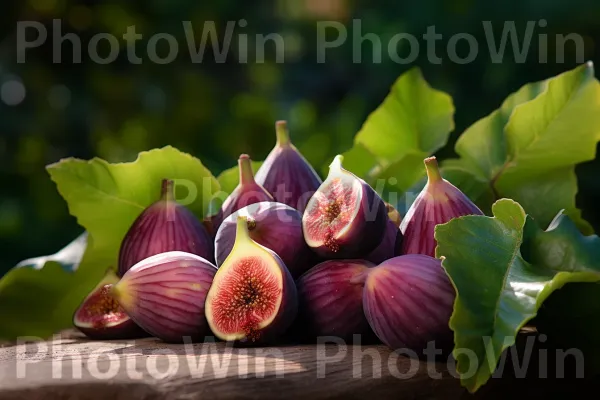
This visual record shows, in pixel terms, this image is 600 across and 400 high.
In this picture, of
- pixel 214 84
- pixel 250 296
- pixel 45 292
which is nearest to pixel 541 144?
pixel 250 296

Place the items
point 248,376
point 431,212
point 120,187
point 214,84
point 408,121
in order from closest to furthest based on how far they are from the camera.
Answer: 1. point 248,376
2. point 431,212
3. point 120,187
4. point 408,121
5. point 214,84

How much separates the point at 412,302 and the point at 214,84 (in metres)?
1.10

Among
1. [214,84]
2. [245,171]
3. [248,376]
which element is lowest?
[248,376]

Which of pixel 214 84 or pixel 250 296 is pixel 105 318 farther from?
pixel 214 84

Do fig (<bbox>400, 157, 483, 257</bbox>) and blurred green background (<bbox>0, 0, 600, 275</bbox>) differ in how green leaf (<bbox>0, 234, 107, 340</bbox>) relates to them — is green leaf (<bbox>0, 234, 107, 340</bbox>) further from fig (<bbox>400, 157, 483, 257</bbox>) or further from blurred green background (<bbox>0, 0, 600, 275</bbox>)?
blurred green background (<bbox>0, 0, 600, 275</bbox>)

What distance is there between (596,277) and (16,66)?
1.17 m

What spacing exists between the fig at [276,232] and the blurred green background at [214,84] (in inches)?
26.0

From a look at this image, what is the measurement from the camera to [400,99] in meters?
0.69

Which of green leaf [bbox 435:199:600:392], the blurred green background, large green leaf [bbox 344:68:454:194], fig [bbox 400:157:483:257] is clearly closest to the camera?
green leaf [bbox 435:199:600:392]

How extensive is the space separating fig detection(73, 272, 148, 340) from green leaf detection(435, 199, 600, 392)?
0.22 metres

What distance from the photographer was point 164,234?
531 millimetres

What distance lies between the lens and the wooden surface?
0.38 meters

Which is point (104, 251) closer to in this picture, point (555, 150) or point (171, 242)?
point (171, 242)

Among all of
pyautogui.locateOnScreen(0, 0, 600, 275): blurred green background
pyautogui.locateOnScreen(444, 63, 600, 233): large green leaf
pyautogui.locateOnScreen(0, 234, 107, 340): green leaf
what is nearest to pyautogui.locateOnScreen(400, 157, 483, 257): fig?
pyautogui.locateOnScreen(444, 63, 600, 233): large green leaf
